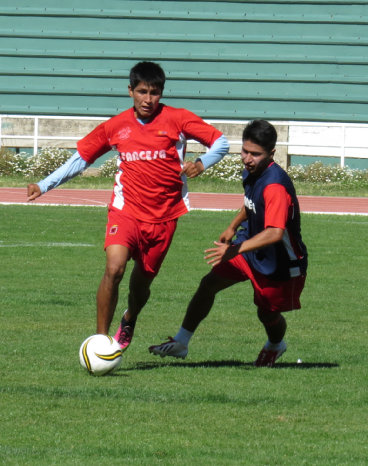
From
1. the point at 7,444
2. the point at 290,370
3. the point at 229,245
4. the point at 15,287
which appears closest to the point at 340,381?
the point at 290,370

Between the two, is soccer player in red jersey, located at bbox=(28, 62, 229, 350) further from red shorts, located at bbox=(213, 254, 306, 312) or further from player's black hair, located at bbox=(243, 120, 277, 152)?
red shorts, located at bbox=(213, 254, 306, 312)

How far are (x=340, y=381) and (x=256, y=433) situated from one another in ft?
5.33

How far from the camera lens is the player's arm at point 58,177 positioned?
24.7 ft

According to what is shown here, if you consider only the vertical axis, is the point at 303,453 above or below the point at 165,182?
below

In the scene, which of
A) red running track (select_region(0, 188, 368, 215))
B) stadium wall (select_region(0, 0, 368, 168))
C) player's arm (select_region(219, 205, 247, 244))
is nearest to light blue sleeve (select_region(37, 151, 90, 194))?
player's arm (select_region(219, 205, 247, 244))

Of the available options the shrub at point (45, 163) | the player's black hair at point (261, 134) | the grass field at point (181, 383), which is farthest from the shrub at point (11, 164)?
the player's black hair at point (261, 134)

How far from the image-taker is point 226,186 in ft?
89.0

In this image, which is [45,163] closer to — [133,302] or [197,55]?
[197,55]

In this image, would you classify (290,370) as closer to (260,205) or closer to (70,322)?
(260,205)

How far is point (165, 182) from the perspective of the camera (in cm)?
766

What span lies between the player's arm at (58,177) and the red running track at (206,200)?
1444cm

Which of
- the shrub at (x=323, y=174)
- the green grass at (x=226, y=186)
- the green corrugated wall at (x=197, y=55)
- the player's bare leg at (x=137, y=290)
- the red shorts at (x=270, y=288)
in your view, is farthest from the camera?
the green corrugated wall at (x=197, y=55)

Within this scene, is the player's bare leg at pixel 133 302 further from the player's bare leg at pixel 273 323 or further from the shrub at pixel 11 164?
the shrub at pixel 11 164

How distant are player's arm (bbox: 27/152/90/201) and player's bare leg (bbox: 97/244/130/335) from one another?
607 mm
